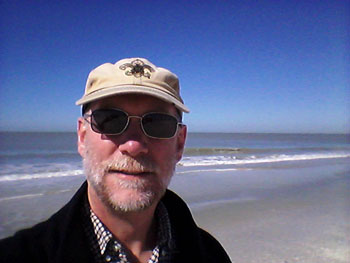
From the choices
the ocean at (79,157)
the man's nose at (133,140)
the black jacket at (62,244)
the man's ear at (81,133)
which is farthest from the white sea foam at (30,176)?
the man's nose at (133,140)

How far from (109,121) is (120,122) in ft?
0.21

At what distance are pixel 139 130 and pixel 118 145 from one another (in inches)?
6.1

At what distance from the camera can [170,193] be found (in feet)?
6.42

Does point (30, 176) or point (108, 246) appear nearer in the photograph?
point (108, 246)

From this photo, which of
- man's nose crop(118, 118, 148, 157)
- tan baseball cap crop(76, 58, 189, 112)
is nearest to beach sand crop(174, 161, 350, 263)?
man's nose crop(118, 118, 148, 157)

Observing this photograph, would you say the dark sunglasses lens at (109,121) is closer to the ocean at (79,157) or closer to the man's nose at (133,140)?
the man's nose at (133,140)

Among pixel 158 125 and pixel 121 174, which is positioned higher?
pixel 158 125

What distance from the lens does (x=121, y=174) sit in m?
1.44

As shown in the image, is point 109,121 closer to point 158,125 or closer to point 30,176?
point 158,125

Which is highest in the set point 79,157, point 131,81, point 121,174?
point 131,81

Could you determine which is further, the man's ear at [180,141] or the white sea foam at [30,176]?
the white sea foam at [30,176]

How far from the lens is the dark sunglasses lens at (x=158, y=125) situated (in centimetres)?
152

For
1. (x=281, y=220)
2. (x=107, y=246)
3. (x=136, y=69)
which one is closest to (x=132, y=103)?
(x=136, y=69)

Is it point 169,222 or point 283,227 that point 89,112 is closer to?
point 169,222
